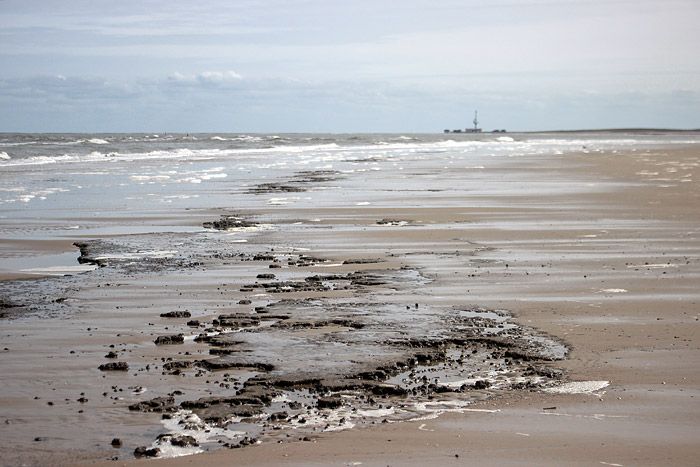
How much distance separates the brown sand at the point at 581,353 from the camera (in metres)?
4.24

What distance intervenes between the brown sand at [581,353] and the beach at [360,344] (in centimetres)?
2

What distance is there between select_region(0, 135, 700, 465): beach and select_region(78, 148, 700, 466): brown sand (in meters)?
0.02

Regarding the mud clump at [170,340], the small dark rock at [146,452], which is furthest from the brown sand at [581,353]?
the mud clump at [170,340]

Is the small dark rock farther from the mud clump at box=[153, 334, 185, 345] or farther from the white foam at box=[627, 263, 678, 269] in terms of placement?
the white foam at box=[627, 263, 678, 269]

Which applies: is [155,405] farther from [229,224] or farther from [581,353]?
[229,224]

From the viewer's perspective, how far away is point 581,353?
6172mm

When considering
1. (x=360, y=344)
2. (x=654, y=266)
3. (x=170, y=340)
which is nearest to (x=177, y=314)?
(x=170, y=340)

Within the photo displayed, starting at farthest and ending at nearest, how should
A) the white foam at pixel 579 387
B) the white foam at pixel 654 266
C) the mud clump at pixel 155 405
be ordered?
the white foam at pixel 654 266 → the white foam at pixel 579 387 → the mud clump at pixel 155 405

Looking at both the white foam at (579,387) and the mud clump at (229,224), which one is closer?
the white foam at (579,387)

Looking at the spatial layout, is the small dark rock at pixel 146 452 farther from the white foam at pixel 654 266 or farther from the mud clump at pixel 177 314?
the white foam at pixel 654 266

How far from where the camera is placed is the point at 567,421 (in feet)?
15.5

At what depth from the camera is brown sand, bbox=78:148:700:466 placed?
4.24 meters

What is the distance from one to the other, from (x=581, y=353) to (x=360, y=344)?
1727 millimetres

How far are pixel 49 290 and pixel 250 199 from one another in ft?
37.4
